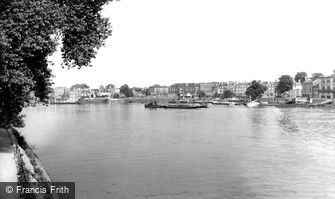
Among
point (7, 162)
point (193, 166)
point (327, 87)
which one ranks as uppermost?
point (327, 87)

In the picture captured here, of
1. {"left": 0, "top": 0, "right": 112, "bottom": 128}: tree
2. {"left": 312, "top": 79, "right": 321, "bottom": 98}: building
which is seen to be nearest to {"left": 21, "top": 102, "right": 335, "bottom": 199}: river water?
{"left": 0, "top": 0, "right": 112, "bottom": 128}: tree

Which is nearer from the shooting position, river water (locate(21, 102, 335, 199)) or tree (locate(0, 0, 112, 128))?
tree (locate(0, 0, 112, 128))

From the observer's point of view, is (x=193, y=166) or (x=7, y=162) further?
(x=193, y=166)

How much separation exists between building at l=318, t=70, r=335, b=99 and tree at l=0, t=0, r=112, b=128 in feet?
558

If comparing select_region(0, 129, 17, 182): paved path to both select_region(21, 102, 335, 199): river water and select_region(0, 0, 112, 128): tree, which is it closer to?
select_region(0, 0, 112, 128): tree

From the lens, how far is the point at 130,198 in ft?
74.3

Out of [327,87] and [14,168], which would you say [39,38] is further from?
[327,87]

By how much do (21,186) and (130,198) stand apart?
8.06m

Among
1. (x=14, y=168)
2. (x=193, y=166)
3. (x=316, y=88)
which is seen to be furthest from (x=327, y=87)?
(x=14, y=168)

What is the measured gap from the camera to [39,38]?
17.4m

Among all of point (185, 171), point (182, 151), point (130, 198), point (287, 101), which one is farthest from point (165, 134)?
point (287, 101)

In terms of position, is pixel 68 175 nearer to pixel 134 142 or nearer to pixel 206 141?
pixel 134 142

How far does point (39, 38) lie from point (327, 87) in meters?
179

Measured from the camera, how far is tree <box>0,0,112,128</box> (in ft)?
55.7
